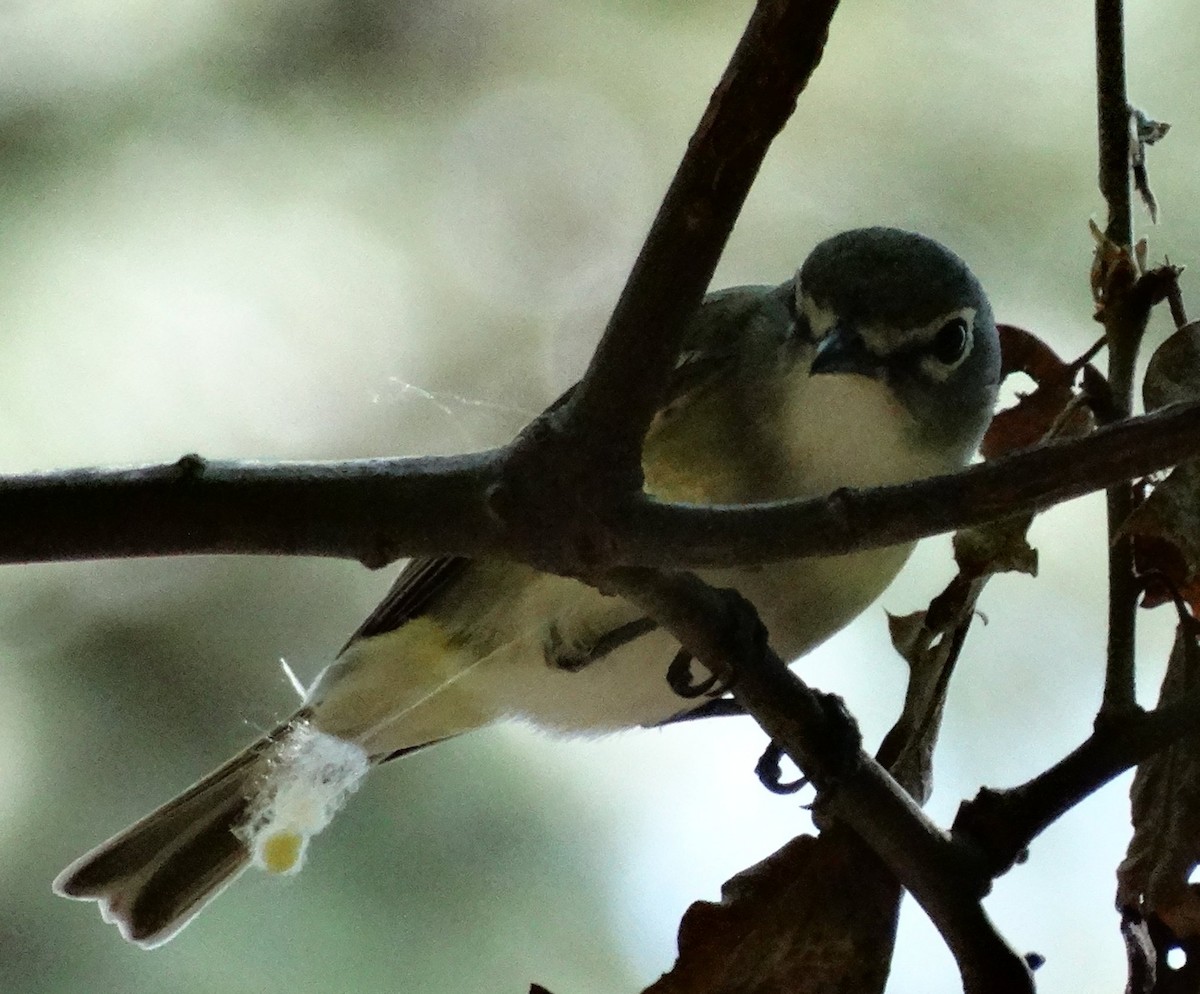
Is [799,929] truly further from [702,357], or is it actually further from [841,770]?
[702,357]

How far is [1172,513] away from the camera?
1.08m

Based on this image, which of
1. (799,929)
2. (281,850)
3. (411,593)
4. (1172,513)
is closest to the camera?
(1172,513)

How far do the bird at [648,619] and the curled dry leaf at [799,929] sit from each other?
15.0 inches

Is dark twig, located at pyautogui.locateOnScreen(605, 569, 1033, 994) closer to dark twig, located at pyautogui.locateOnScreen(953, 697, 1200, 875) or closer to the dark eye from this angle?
dark twig, located at pyautogui.locateOnScreen(953, 697, 1200, 875)

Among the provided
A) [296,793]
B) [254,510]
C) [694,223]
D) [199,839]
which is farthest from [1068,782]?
[199,839]

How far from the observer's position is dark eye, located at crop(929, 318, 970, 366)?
1.77m

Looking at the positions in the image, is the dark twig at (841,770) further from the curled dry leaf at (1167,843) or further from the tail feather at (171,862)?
the tail feather at (171,862)

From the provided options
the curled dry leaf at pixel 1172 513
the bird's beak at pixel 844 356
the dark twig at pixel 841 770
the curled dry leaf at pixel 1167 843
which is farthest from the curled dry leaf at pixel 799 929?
the bird's beak at pixel 844 356

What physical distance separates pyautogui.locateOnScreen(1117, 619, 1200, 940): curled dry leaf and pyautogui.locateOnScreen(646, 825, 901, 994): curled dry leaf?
0.63ft

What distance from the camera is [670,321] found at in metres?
0.97

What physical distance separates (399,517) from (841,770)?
39cm

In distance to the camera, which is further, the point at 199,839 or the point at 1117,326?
the point at 199,839

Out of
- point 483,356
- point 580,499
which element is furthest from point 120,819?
point 580,499

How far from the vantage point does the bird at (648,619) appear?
1.63 meters
